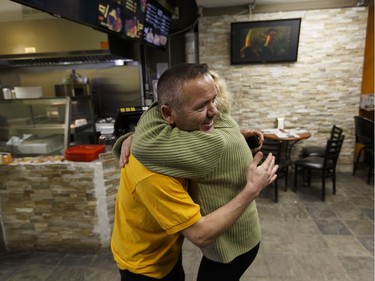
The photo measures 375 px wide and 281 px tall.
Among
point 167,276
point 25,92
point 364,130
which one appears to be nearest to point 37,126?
point 25,92

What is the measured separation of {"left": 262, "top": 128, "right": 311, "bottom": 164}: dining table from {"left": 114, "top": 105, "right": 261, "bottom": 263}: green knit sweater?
303 centimetres

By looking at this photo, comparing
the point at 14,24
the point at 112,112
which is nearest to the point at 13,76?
the point at 14,24

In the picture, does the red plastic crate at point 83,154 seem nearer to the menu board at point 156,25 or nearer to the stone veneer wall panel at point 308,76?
the menu board at point 156,25

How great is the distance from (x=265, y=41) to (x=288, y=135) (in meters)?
1.61

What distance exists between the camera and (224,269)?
119 centimetres

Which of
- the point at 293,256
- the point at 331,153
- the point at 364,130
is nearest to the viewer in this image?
the point at 293,256

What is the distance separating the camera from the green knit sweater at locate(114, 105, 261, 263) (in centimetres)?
85

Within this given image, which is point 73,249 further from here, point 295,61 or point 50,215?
point 295,61

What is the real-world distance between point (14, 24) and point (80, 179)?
276 cm

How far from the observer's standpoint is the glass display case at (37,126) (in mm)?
3094

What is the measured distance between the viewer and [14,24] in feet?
12.1

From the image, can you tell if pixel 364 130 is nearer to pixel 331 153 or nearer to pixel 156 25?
A: pixel 331 153

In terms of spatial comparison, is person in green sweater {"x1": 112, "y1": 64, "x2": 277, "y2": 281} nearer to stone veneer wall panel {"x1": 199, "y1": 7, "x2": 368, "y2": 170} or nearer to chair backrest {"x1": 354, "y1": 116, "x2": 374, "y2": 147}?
chair backrest {"x1": 354, "y1": 116, "x2": 374, "y2": 147}

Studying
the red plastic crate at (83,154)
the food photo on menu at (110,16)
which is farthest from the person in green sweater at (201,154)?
the food photo on menu at (110,16)
